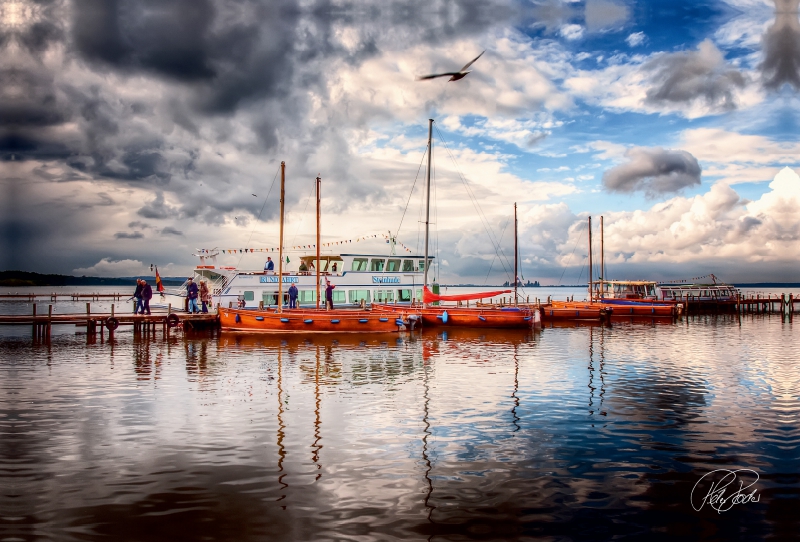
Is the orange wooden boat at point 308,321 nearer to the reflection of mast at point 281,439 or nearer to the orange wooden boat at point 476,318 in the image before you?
the orange wooden boat at point 476,318

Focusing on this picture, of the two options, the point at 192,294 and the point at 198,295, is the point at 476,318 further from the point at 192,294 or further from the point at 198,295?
the point at 192,294

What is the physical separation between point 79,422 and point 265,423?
4648mm

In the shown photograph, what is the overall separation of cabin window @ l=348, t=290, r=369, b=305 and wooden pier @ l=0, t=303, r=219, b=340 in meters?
11.2

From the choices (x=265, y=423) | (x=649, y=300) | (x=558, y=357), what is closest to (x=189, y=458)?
(x=265, y=423)

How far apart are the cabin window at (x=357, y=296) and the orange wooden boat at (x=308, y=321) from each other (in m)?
9.19

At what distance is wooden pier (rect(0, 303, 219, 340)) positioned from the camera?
34500 mm

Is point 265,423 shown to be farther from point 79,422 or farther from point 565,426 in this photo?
point 565,426

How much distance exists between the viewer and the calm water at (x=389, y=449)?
26.6 feet

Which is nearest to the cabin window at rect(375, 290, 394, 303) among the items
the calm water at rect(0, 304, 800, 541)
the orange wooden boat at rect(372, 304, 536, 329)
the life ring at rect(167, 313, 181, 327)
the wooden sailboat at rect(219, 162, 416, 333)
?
the orange wooden boat at rect(372, 304, 536, 329)
